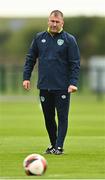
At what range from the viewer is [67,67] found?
57.3 feet

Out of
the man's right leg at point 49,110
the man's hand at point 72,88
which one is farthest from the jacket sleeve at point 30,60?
the man's hand at point 72,88

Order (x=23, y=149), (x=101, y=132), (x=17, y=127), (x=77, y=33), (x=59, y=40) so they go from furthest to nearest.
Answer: (x=77, y=33)
(x=17, y=127)
(x=101, y=132)
(x=23, y=149)
(x=59, y=40)

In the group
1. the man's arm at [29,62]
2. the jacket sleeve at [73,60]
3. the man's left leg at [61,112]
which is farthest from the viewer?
the man's arm at [29,62]

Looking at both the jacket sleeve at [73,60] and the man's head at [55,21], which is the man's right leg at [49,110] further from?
the man's head at [55,21]

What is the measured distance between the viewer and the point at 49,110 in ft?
57.8

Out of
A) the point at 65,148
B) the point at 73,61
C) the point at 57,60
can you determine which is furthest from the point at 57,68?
the point at 65,148

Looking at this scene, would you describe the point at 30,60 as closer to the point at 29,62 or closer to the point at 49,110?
the point at 29,62

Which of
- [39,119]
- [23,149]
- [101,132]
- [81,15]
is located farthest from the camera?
[81,15]

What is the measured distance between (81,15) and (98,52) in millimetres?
12802

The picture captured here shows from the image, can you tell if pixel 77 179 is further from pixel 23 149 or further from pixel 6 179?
pixel 23 149

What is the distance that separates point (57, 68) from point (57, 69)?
2 cm

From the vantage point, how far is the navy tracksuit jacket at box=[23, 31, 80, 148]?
17.3 m

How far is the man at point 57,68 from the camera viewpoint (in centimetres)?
1730

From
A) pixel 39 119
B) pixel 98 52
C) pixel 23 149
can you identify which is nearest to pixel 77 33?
pixel 98 52
